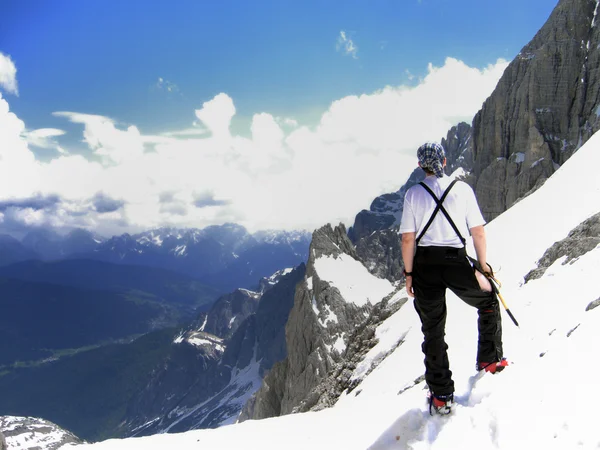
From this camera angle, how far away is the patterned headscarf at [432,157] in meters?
7.52

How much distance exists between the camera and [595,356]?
611 cm

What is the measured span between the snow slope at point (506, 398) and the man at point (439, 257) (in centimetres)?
71

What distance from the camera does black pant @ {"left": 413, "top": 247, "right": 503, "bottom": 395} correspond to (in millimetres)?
7133

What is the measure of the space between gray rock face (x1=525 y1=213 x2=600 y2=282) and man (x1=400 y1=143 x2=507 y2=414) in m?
8.70

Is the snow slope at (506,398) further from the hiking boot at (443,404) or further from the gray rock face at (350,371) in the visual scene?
the gray rock face at (350,371)

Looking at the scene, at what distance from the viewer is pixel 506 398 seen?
6.39 meters

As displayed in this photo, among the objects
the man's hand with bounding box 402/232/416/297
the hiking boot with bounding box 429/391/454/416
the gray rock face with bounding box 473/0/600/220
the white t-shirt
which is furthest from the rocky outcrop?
the white t-shirt

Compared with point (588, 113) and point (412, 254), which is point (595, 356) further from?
point (588, 113)

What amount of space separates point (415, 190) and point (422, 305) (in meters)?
1.99

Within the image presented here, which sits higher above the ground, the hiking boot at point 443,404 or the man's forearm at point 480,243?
the man's forearm at point 480,243

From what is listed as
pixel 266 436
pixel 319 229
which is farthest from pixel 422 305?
pixel 319 229

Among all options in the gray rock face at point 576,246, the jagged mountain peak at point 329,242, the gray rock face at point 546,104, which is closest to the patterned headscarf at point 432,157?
the gray rock face at point 576,246

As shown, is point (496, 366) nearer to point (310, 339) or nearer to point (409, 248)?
point (409, 248)

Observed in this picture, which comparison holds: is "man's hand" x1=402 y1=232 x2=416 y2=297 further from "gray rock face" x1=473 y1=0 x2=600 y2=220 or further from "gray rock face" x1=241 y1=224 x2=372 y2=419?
"gray rock face" x1=473 y1=0 x2=600 y2=220
